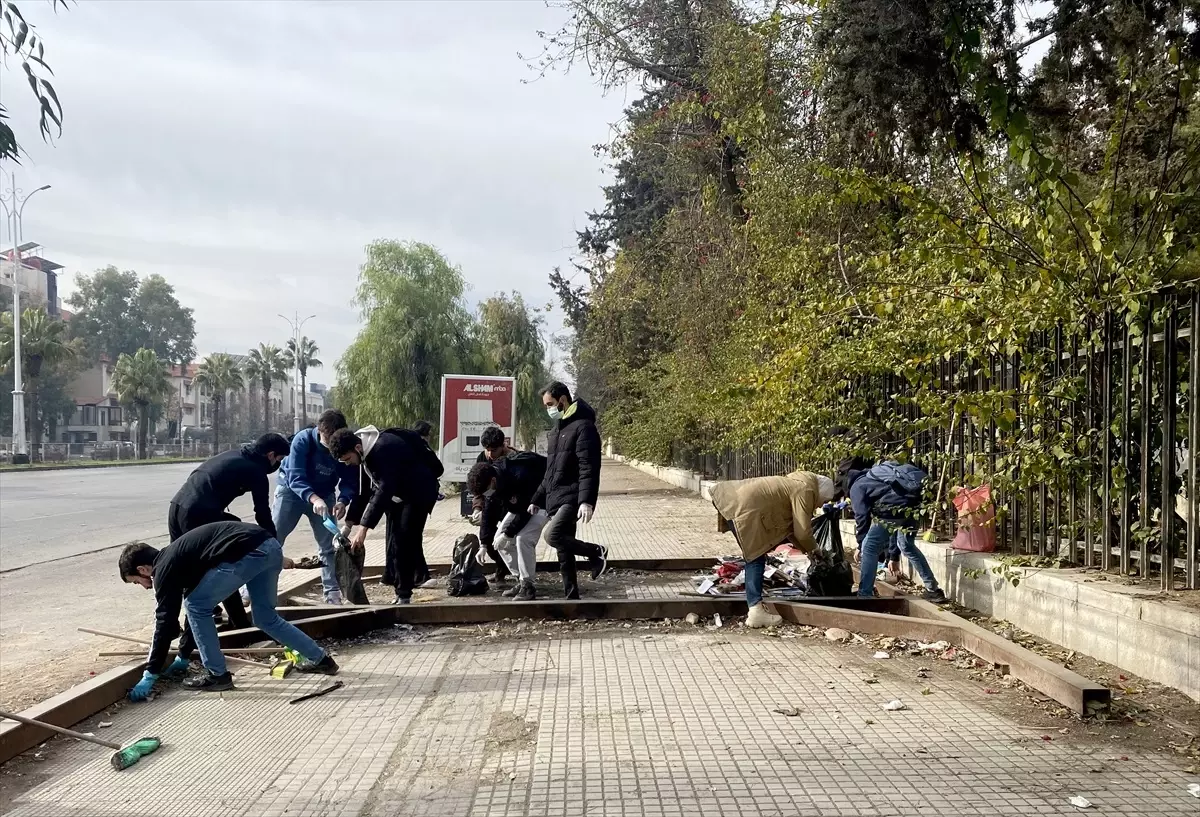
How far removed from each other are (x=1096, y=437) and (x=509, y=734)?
4240mm

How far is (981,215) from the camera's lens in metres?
8.10

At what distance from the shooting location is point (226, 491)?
21.3 ft

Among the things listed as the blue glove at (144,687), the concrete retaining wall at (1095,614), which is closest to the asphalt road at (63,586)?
the blue glove at (144,687)

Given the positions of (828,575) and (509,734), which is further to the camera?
(828,575)

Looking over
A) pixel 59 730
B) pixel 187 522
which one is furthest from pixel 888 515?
pixel 59 730

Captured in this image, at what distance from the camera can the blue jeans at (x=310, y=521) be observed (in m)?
7.98

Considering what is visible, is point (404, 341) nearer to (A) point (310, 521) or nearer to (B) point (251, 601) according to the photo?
(A) point (310, 521)

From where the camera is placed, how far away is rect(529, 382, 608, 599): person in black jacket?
7.75 meters

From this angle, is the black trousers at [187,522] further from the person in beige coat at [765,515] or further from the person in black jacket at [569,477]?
the person in beige coat at [765,515]

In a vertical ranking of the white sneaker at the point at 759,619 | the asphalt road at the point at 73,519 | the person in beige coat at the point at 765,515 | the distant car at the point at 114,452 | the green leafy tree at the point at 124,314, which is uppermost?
the green leafy tree at the point at 124,314

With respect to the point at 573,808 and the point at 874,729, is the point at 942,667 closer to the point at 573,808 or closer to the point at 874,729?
the point at 874,729

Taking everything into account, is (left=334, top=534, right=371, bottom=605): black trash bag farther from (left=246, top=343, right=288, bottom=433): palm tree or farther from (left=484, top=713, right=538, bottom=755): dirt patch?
(left=246, top=343, right=288, bottom=433): palm tree

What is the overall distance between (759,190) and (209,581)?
424 inches

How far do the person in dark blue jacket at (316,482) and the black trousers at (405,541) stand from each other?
1.51ft
